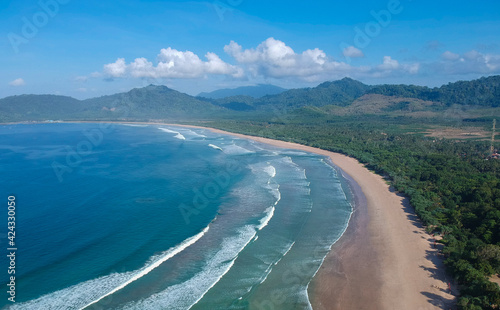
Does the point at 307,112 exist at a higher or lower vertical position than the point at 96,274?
higher

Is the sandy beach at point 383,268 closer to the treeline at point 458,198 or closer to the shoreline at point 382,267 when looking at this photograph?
the shoreline at point 382,267

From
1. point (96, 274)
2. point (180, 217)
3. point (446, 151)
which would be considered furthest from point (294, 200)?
point (446, 151)

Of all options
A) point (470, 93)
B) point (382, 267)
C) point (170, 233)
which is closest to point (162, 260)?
point (170, 233)

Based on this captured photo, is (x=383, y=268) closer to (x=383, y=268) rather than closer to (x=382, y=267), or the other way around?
(x=383, y=268)

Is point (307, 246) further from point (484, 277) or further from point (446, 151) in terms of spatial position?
point (446, 151)

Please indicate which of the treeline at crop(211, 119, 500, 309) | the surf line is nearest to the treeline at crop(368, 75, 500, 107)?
the treeline at crop(211, 119, 500, 309)

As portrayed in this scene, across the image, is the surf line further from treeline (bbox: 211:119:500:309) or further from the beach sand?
treeline (bbox: 211:119:500:309)

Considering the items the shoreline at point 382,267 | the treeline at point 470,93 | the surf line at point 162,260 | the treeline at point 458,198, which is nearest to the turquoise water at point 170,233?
the surf line at point 162,260
